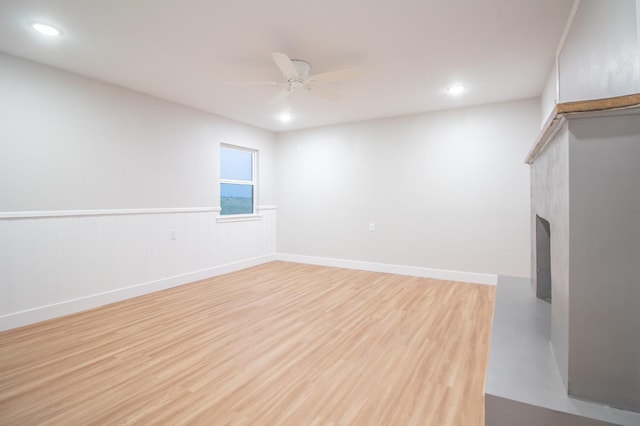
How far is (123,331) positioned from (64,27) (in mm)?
2475

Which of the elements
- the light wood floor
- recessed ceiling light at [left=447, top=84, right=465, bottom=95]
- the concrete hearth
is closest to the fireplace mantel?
the concrete hearth

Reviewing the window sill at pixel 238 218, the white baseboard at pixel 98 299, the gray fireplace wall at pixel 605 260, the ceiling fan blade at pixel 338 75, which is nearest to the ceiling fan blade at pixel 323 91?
the ceiling fan blade at pixel 338 75

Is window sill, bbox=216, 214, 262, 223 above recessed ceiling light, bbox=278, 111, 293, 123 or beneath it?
beneath

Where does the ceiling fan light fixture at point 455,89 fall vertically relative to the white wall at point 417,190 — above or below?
above

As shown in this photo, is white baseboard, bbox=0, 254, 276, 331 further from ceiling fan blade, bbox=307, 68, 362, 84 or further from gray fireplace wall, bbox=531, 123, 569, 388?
gray fireplace wall, bbox=531, 123, 569, 388

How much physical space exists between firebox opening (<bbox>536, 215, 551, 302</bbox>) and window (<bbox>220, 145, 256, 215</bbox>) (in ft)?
13.7

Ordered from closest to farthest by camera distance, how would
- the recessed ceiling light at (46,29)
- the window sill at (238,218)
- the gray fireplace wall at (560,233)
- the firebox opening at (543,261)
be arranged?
1. the gray fireplace wall at (560,233)
2. the firebox opening at (543,261)
3. the recessed ceiling light at (46,29)
4. the window sill at (238,218)

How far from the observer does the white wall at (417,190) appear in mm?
4031

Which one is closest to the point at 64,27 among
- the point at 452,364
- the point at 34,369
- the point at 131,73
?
the point at 131,73

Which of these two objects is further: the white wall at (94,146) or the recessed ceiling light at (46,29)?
the white wall at (94,146)

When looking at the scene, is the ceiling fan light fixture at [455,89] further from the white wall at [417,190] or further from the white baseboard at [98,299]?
the white baseboard at [98,299]

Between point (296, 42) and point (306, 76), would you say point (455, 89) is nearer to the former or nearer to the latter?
point (306, 76)

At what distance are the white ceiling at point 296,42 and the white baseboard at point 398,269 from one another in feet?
7.93

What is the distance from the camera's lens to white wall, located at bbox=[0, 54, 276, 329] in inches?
110
